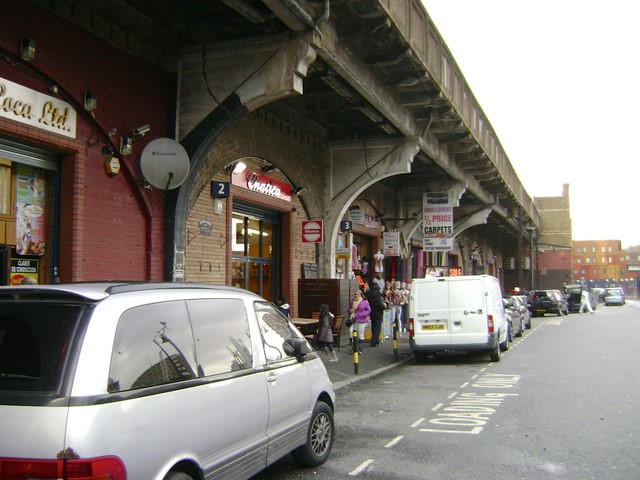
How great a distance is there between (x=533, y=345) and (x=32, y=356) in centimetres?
1702

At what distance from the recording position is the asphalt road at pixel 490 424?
5840 mm

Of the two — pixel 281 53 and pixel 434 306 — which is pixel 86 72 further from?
pixel 434 306

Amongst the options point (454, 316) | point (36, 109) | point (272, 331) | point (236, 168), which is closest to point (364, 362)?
point (454, 316)

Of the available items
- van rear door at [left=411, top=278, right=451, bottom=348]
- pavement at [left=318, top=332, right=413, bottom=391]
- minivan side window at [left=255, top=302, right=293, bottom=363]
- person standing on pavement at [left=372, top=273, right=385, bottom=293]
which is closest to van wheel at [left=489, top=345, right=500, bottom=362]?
van rear door at [left=411, top=278, right=451, bottom=348]

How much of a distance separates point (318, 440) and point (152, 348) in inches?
106

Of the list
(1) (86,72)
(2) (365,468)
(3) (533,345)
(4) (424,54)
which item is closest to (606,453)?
(2) (365,468)

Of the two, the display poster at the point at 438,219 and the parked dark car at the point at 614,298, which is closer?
the display poster at the point at 438,219

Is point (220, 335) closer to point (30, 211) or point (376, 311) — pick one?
point (30, 211)

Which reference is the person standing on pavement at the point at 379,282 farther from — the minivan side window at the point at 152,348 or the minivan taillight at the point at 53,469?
the minivan taillight at the point at 53,469

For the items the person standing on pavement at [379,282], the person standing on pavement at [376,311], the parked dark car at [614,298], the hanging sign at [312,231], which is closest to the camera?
the hanging sign at [312,231]

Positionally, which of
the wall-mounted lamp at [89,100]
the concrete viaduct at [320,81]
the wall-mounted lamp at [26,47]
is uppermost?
the concrete viaduct at [320,81]

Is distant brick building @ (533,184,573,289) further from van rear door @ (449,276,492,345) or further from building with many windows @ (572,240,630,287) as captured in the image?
van rear door @ (449,276,492,345)

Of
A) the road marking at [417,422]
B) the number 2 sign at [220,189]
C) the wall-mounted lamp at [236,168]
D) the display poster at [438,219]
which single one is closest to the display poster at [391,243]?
the display poster at [438,219]

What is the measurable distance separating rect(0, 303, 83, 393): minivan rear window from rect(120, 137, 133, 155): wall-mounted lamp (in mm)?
6522
